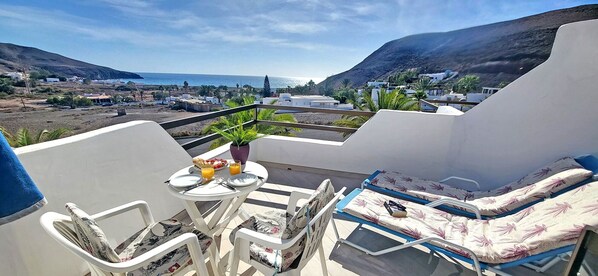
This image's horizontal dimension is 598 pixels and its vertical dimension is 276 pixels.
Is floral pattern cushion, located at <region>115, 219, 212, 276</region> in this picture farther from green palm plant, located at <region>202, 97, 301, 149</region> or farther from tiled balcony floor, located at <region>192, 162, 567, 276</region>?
green palm plant, located at <region>202, 97, 301, 149</region>

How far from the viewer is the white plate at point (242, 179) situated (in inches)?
73.6

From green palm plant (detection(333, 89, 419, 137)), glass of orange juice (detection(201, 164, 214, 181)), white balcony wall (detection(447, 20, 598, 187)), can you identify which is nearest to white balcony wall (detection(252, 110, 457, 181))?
white balcony wall (detection(447, 20, 598, 187))

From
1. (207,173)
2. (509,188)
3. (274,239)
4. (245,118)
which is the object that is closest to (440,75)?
(245,118)

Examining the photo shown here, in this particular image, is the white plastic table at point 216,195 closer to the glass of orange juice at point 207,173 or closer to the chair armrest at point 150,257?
the glass of orange juice at point 207,173

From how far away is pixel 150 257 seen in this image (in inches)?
48.1

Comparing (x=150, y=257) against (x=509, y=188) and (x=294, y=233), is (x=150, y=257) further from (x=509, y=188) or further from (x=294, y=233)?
(x=509, y=188)

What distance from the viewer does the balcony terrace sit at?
1758mm

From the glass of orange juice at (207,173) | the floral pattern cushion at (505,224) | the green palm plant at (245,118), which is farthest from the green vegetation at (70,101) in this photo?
the floral pattern cushion at (505,224)

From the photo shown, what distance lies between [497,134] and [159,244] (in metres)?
3.51

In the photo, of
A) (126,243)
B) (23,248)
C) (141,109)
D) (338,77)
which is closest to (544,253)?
(126,243)

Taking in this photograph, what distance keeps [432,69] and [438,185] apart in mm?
28694

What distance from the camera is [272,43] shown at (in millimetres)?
23672

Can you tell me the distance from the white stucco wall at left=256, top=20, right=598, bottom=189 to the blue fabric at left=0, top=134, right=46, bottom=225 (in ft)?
10.3

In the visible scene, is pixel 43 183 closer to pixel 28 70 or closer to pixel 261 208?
pixel 261 208
